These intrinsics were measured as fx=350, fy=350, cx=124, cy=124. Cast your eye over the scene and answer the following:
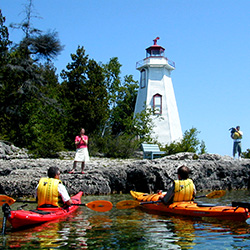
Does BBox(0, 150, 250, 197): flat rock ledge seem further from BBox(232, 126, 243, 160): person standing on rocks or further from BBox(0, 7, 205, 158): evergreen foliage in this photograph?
BBox(0, 7, 205, 158): evergreen foliage

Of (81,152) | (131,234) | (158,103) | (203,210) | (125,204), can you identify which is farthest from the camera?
(158,103)

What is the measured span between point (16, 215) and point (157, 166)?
7935 mm

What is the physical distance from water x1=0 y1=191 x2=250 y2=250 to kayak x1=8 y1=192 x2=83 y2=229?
12cm

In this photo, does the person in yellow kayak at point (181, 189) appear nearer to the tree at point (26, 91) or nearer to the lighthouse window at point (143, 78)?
the tree at point (26, 91)

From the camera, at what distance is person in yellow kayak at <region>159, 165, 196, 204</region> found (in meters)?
8.04

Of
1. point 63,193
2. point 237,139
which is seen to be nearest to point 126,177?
point 63,193

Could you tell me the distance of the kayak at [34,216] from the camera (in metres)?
6.44

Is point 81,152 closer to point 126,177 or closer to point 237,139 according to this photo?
point 126,177

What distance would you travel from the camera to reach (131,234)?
642 cm

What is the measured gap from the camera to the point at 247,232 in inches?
258

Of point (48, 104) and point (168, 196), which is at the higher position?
point (48, 104)

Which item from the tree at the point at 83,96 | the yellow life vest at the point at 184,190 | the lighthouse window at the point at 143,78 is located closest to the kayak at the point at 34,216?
the yellow life vest at the point at 184,190

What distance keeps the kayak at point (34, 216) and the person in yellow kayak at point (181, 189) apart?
246 cm

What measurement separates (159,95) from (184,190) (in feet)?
92.1
